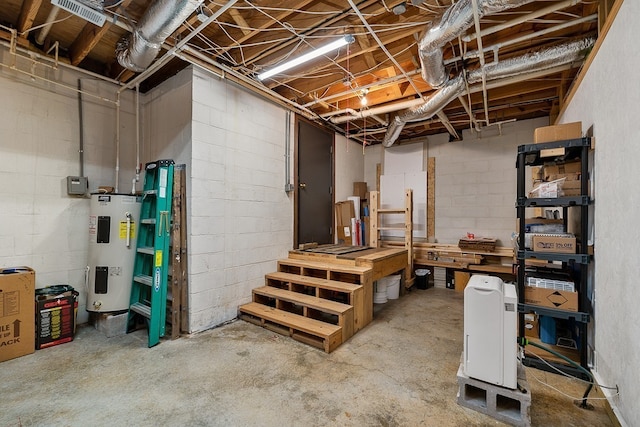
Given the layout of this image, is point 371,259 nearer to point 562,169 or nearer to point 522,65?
point 562,169

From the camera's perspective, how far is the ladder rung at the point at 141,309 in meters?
2.76

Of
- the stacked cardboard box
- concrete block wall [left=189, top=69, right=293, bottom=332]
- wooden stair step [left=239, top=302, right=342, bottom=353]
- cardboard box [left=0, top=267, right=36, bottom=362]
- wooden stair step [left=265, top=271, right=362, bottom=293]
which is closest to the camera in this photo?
the stacked cardboard box

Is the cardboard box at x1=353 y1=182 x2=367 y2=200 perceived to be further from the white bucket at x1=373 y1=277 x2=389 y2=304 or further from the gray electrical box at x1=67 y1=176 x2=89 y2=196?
the gray electrical box at x1=67 y1=176 x2=89 y2=196

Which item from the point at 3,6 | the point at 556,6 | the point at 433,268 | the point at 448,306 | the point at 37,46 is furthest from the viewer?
the point at 433,268

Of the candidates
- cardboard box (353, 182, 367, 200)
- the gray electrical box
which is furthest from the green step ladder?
cardboard box (353, 182, 367, 200)

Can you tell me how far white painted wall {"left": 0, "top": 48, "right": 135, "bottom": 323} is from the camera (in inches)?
109

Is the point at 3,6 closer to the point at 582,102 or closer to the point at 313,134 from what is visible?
the point at 313,134

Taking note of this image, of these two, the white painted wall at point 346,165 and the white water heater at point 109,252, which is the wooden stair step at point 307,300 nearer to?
the white water heater at point 109,252

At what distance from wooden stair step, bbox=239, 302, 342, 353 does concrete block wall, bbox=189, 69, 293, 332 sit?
11.0 inches

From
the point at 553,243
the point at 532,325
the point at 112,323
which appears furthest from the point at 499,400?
the point at 112,323

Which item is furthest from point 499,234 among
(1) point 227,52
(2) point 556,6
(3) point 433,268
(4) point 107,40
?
(4) point 107,40

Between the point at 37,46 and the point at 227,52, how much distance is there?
1.96 meters

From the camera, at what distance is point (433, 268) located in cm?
524

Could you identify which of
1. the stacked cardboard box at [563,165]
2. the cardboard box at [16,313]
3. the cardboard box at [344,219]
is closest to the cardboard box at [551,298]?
the stacked cardboard box at [563,165]
